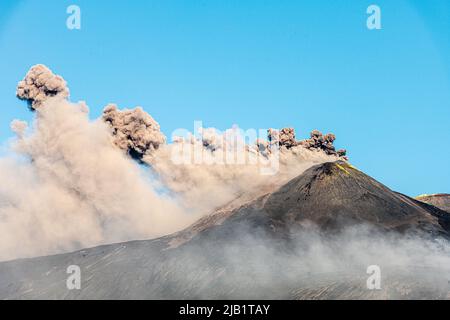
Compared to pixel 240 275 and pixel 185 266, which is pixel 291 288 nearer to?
pixel 240 275

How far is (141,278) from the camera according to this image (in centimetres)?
18700

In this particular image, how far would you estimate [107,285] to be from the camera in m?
186

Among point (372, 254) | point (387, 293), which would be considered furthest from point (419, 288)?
point (372, 254)
